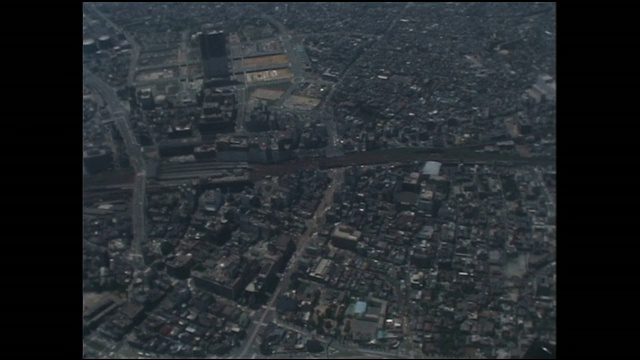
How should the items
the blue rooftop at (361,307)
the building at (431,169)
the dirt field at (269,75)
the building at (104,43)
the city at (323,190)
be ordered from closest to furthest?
the city at (323,190), the blue rooftop at (361,307), the building at (431,169), the dirt field at (269,75), the building at (104,43)

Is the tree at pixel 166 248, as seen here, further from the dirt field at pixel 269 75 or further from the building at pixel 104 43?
the building at pixel 104 43

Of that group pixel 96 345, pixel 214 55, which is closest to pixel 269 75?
pixel 214 55

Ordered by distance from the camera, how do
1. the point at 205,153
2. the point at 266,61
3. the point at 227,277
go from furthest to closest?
1. the point at 266,61
2. the point at 205,153
3. the point at 227,277

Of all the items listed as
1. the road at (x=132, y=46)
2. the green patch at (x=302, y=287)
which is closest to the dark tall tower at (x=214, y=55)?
the road at (x=132, y=46)

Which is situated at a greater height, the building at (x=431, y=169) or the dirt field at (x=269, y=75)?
the dirt field at (x=269, y=75)

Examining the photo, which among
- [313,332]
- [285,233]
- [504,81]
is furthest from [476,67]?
[313,332]

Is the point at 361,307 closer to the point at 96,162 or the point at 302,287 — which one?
the point at 302,287
